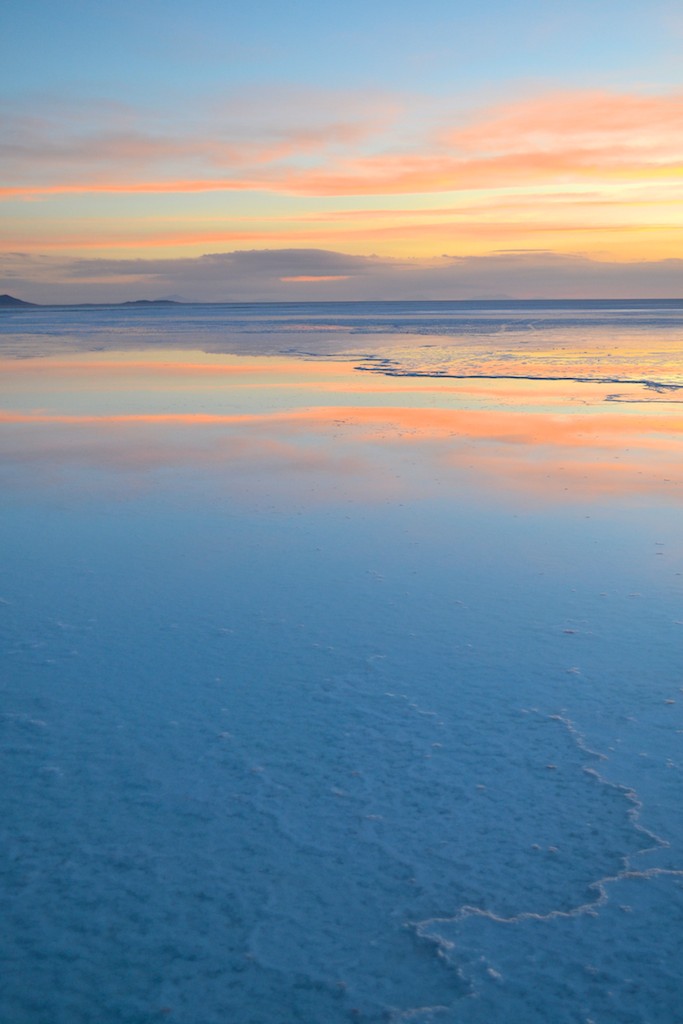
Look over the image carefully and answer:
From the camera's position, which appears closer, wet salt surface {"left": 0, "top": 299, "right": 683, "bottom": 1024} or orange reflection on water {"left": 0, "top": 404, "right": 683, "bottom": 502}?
wet salt surface {"left": 0, "top": 299, "right": 683, "bottom": 1024}

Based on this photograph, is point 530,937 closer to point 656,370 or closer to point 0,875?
point 0,875

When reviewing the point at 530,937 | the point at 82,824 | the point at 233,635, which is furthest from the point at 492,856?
the point at 233,635

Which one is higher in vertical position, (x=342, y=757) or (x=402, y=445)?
(x=402, y=445)

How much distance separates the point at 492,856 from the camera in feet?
8.82

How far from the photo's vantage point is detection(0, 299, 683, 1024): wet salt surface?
227 centimetres

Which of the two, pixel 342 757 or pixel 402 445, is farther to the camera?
pixel 402 445

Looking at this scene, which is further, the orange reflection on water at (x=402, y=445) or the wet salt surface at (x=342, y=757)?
the orange reflection on water at (x=402, y=445)

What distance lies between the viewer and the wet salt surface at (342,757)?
227 centimetres

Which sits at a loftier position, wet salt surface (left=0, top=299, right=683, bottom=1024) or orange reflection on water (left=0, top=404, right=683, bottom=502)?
orange reflection on water (left=0, top=404, right=683, bottom=502)

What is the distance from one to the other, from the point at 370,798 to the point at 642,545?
323cm

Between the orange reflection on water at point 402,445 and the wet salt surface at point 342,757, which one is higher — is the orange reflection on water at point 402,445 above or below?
above

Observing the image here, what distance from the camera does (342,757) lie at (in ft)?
10.7

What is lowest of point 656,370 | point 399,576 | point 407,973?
point 407,973

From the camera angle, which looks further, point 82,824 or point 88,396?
point 88,396
